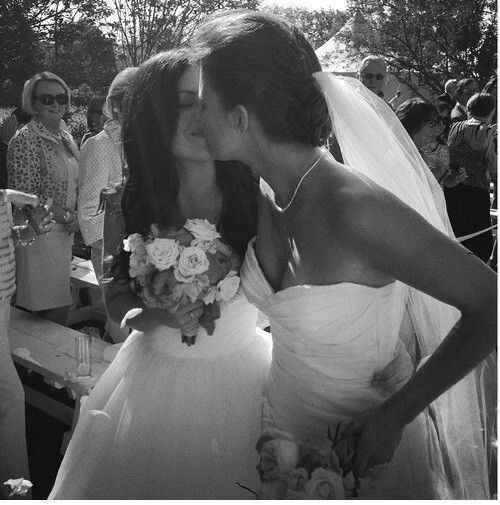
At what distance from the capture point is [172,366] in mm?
2211

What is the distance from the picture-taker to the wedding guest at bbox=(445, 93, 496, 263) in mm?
5711

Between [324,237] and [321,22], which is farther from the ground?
[324,237]

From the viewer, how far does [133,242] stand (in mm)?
2189

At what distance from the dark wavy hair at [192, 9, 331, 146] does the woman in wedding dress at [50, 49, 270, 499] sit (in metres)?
0.64

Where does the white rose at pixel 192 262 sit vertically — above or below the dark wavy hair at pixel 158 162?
below

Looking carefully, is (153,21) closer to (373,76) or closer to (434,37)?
(373,76)

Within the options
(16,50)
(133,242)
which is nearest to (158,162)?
(133,242)

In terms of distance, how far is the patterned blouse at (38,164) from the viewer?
14.2 feet

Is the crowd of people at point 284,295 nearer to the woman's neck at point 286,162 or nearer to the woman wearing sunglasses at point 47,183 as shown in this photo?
the woman's neck at point 286,162

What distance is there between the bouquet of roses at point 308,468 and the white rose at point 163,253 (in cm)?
68

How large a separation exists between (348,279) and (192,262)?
26.7 inches

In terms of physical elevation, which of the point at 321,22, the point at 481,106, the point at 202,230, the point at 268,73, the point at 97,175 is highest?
the point at 268,73

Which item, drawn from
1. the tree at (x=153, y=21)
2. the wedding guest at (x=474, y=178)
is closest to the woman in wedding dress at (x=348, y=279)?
the wedding guest at (x=474, y=178)

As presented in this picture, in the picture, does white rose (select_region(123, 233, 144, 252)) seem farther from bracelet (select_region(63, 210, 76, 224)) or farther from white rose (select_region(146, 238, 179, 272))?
bracelet (select_region(63, 210, 76, 224))
